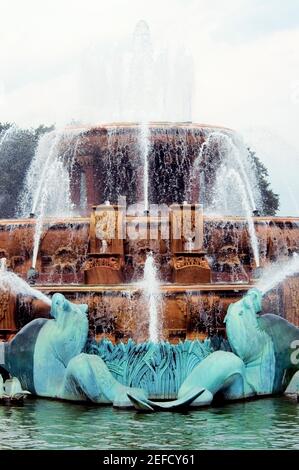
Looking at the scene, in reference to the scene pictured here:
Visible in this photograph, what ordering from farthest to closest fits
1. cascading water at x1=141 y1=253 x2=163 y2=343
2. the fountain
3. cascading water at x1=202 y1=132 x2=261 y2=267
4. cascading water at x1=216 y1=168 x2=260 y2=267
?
cascading water at x1=202 y1=132 x2=261 y2=267
cascading water at x1=216 y1=168 x2=260 y2=267
cascading water at x1=141 y1=253 x2=163 y2=343
the fountain

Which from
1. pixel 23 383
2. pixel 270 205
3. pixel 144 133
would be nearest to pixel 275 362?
pixel 23 383

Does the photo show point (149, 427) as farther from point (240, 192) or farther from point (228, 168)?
point (240, 192)

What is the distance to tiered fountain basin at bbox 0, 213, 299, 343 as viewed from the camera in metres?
12.7

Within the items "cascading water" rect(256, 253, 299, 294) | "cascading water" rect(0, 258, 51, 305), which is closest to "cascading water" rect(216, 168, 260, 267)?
"cascading water" rect(256, 253, 299, 294)

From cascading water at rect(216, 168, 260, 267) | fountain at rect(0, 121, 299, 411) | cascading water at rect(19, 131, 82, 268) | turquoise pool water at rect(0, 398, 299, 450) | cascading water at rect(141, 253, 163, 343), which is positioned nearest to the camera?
turquoise pool water at rect(0, 398, 299, 450)

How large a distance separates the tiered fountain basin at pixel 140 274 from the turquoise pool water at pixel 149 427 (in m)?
1.69

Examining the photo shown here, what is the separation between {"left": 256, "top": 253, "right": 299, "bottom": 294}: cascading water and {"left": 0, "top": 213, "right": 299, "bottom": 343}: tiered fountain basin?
11 cm

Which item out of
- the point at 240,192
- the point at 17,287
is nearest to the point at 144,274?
the point at 17,287

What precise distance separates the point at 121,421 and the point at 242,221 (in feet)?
20.9

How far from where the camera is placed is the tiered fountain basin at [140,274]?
12.7m

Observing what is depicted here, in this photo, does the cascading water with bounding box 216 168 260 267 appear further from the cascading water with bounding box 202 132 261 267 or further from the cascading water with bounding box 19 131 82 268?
the cascading water with bounding box 19 131 82 268

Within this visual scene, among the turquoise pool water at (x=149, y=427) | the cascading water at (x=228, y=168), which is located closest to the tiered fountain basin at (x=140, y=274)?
the cascading water at (x=228, y=168)

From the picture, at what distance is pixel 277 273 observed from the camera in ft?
46.2

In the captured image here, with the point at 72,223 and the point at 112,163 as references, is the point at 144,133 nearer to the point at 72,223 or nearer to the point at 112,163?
the point at 112,163
